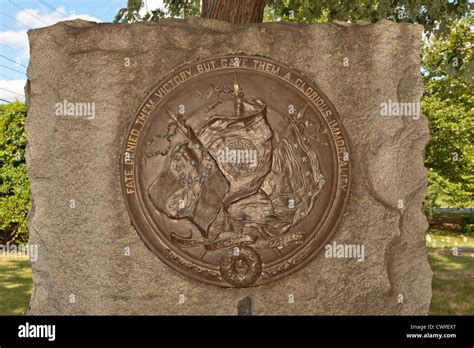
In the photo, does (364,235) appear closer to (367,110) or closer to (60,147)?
(367,110)

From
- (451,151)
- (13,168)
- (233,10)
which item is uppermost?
(233,10)

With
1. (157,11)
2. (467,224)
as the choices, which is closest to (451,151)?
(467,224)

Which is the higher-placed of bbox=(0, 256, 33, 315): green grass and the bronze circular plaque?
the bronze circular plaque

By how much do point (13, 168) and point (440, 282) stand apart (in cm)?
773

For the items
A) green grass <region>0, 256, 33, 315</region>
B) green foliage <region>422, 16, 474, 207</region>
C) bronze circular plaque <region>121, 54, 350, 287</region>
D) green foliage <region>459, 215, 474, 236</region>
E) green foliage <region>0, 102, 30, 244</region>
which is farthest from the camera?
green foliage <region>459, 215, 474, 236</region>

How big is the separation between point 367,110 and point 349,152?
435mm

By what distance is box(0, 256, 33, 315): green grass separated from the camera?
652 centimetres

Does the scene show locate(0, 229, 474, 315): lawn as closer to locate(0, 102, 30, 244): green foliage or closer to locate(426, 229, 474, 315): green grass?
locate(426, 229, 474, 315): green grass

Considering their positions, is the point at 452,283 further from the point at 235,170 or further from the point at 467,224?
the point at 467,224

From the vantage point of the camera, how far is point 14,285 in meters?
7.55

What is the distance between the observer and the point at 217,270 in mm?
4477

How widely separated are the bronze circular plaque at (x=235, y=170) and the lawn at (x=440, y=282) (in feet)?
9.84

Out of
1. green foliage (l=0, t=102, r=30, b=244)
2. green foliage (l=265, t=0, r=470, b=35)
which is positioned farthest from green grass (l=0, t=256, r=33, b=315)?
green foliage (l=265, t=0, r=470, b=35)
